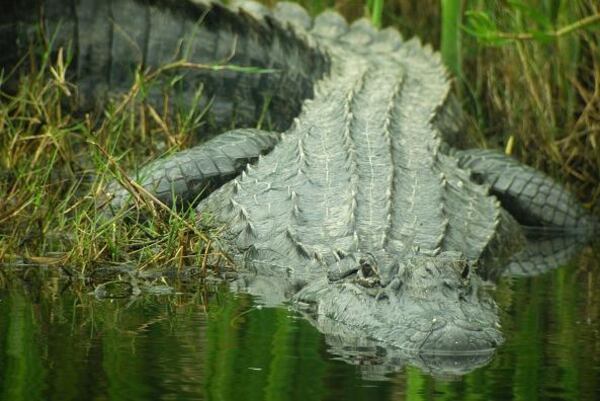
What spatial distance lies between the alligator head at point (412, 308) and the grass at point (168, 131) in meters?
Result: 0.80

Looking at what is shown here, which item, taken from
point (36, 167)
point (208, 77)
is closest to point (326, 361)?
point (36, 167)

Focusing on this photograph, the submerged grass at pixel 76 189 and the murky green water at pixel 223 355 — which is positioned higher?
the submerged grass at pixel 76 189

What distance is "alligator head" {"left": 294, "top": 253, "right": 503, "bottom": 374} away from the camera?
4836 mm

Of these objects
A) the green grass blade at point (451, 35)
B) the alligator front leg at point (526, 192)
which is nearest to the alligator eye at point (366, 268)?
the alligator front leg at point (526, 192)

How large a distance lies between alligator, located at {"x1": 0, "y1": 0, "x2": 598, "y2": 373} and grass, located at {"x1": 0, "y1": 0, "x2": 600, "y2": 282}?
0.23 metres

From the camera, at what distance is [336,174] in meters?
6.82

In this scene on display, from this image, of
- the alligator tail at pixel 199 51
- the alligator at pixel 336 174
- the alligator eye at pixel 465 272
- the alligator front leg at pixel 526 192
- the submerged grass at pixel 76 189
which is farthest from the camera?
the alligator tail at pixel 199 51

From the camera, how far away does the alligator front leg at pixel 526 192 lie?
7.84m

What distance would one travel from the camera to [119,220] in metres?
6.39

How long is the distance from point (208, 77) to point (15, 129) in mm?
1776

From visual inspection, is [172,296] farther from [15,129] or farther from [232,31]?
[232,31]

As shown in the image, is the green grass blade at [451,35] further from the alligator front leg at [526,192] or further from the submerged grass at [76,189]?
the submerged grass at [76,189]

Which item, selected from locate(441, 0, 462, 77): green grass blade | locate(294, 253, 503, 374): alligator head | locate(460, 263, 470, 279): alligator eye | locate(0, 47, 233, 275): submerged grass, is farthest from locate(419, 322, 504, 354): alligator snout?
locate(441, 0, 462, 77): green grass blade

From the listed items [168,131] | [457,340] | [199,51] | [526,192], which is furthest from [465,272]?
[199,51]
